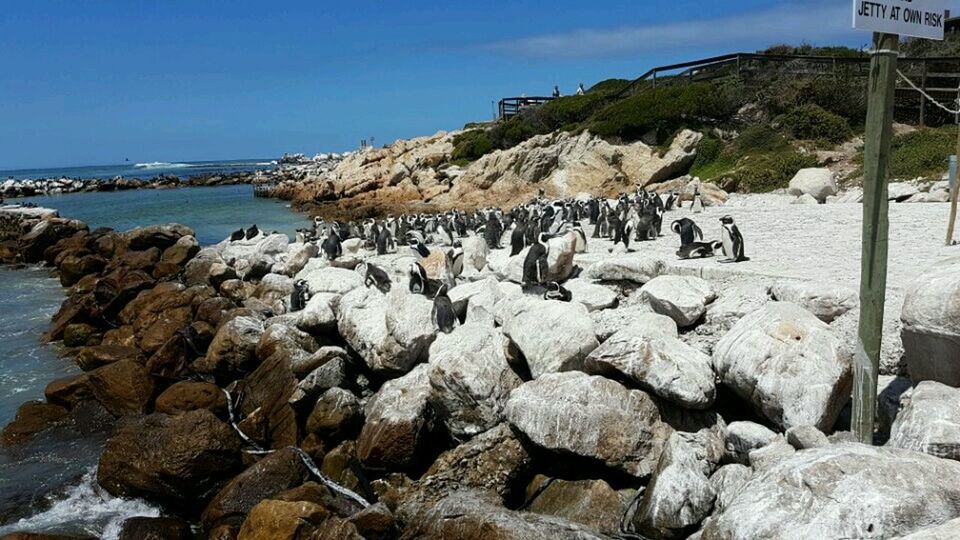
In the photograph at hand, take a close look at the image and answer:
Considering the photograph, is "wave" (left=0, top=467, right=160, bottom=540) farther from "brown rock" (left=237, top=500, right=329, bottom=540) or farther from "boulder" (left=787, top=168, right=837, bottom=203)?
"boulder" (left=787, top=168, right=837, bottom=203)

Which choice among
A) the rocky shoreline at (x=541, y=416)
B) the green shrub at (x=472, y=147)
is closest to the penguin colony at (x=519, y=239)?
the rocky shoreline at (x=541, y=416)

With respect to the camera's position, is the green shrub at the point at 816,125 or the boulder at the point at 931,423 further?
the green shrub at the point at 816,125

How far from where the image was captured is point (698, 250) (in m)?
11.1

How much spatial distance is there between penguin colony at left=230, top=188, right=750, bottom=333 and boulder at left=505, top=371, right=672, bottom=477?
8.09 feet

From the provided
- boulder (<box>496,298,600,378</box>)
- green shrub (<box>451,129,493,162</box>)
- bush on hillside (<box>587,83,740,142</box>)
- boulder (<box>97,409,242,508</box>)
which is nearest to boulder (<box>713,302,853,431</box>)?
boulder (<box>496,298,600,378</box>)

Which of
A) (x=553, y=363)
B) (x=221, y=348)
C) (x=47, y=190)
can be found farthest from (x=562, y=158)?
(x=47, y=190)

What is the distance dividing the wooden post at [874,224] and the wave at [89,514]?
293 inches

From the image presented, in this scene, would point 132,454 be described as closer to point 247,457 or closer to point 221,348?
point 247,457

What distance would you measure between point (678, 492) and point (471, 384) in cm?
277

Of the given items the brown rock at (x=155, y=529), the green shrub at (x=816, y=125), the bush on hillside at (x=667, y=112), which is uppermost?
the bush on hillside at (x=667, y=112)

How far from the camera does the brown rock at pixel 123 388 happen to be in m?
10.7

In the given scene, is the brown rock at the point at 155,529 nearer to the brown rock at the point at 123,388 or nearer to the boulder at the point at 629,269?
the brown rock at the point at 123,388

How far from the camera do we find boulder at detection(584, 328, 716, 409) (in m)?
6.83

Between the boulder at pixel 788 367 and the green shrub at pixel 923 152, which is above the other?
the green shrub at pixel 923 152
